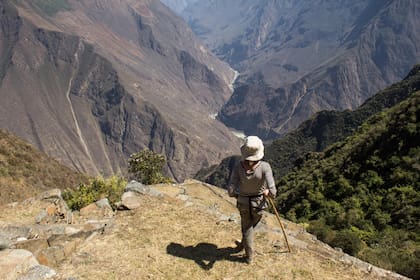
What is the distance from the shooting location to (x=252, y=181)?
10641 mm

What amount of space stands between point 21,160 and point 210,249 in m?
43.3

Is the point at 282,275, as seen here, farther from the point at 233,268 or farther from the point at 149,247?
the point at 149,247

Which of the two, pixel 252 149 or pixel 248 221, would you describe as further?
pixel 248 221

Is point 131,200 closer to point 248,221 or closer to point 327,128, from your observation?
point 248,221

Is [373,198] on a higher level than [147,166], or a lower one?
higher

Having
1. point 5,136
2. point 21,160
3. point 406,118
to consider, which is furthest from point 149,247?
point 5,136

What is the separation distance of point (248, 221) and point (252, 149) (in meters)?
2.35

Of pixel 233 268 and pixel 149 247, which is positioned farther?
pixel 149 247

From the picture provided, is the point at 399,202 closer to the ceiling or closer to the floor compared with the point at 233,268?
closer to the floor

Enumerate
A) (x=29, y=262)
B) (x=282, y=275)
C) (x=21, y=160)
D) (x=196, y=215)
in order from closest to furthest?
1. (x=29, y=262)
2. (x=282, y=275)
3. (x=196, y=215)
4. (x=21, y=160)

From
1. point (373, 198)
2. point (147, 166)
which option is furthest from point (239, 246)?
point (147, 166)

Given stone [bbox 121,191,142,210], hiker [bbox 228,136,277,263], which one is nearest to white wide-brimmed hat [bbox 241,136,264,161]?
hiker [bbox 228,136,277,263]

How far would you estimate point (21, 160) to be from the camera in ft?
159

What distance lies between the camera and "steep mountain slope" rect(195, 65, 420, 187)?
121m
